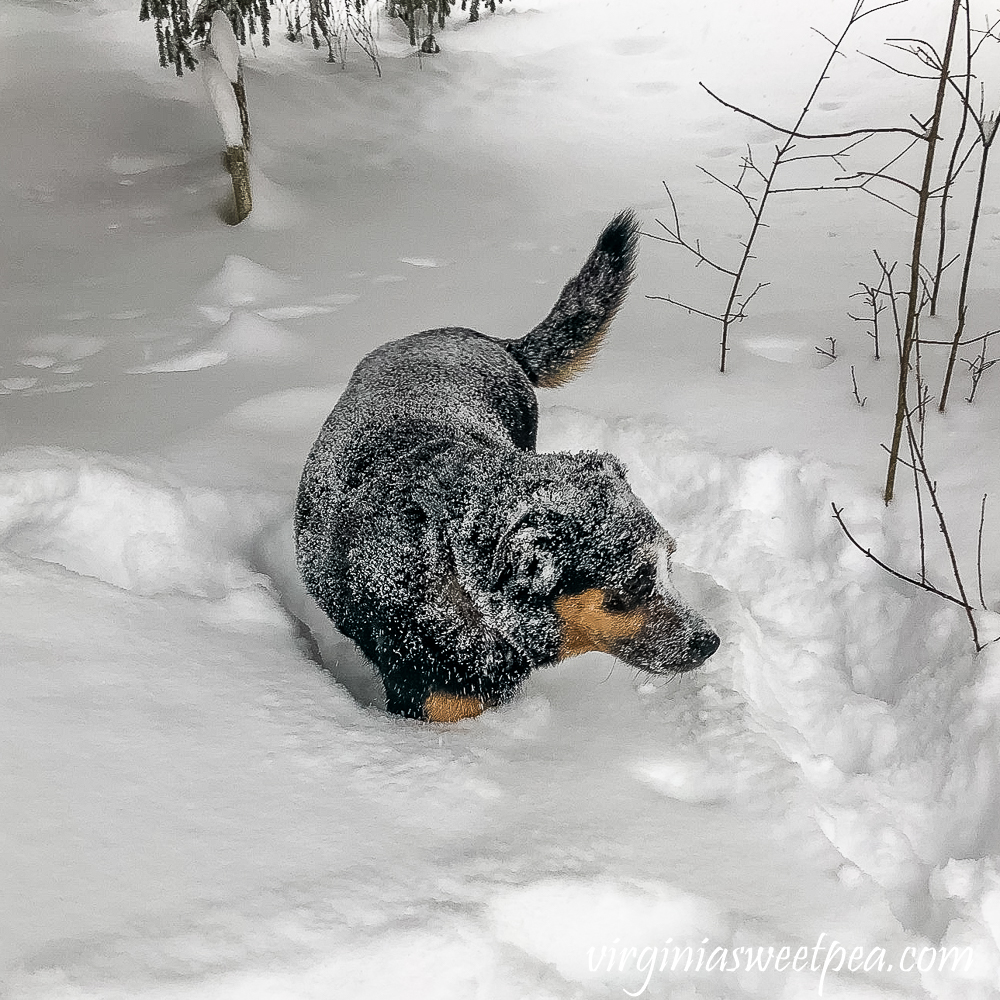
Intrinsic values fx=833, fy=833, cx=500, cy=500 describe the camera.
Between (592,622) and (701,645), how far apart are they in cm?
26

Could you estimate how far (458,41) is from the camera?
27.6 ft

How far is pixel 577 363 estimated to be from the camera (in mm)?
3084

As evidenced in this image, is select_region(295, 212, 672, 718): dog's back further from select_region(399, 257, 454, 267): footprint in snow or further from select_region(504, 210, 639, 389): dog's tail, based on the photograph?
select_region(399, 257, 454, 267): footprint in snow

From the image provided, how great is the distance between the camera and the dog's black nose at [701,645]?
1.89m

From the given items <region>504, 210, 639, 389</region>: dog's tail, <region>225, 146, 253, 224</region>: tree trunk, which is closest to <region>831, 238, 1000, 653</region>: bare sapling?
<region>504, 210, 639, 389</region>: dog's tail

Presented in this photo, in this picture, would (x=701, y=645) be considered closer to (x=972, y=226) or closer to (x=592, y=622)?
(x=592, y=622)

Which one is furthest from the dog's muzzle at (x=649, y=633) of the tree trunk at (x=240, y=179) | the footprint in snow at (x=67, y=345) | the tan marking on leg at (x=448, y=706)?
the tree trunk at (x=240, y=179)

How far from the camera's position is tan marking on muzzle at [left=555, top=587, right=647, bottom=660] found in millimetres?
1825

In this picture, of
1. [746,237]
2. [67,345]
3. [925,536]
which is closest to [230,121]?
[67,345]

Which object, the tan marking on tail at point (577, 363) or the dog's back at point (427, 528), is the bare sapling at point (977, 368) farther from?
the dog's back at point (427, 528)

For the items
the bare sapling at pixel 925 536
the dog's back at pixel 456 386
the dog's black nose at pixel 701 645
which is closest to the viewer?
the dog's black nose at pixel 701 645

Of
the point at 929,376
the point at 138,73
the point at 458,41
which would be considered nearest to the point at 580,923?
the point at 929,376

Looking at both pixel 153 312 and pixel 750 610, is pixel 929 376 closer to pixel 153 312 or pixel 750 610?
pixel 750 610

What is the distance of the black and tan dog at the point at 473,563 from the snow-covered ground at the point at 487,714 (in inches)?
6.6
